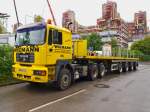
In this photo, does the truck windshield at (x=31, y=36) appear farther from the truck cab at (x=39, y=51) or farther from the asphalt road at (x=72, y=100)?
the asphalt road at (x=72, y=100)

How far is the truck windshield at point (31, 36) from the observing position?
9.54 metres

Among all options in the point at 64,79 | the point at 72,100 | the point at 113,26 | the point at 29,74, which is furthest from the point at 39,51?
the point at 113,26

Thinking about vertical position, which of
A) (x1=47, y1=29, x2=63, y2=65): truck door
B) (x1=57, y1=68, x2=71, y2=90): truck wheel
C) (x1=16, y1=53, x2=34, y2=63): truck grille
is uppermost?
(x1=47, y1=29, x2=63, y2=65): truck door

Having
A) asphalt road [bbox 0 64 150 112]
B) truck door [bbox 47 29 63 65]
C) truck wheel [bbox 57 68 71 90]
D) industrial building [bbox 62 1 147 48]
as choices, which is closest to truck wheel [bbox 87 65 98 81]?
truck wheel [bbox 57 68 71 90]

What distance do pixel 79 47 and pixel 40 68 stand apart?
3.96m

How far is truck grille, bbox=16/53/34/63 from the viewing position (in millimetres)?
9664

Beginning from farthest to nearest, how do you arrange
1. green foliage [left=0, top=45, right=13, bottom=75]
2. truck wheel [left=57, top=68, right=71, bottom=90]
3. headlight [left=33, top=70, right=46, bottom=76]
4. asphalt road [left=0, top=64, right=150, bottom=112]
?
green foliage [left=0, top=45, right=13, bottom=75], truck wheel [left=57, top=68, right=71, bottom=90], headlight [left=33, top=70, right=46, bottom=76], asphalt road [left=0, top=64, right=150, bottom=112]

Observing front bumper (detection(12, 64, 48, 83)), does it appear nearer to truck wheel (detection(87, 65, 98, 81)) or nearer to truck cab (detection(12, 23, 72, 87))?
truck cab (detection(12, 23, 72, 87))

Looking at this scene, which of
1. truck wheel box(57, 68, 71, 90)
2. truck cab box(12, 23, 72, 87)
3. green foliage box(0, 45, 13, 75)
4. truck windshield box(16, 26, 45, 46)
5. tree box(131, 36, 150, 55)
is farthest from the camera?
tree box(131, 36, 150, 55)

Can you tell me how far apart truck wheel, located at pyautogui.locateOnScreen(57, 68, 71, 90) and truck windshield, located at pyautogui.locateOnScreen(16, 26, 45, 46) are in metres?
1.88

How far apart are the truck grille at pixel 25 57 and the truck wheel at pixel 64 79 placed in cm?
152

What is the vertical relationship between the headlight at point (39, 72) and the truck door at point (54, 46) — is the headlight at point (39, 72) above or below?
below

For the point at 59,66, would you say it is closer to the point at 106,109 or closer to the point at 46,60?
the point at 46,60

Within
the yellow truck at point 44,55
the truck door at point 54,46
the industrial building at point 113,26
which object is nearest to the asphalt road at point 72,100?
the yellow truck at point 44,55
